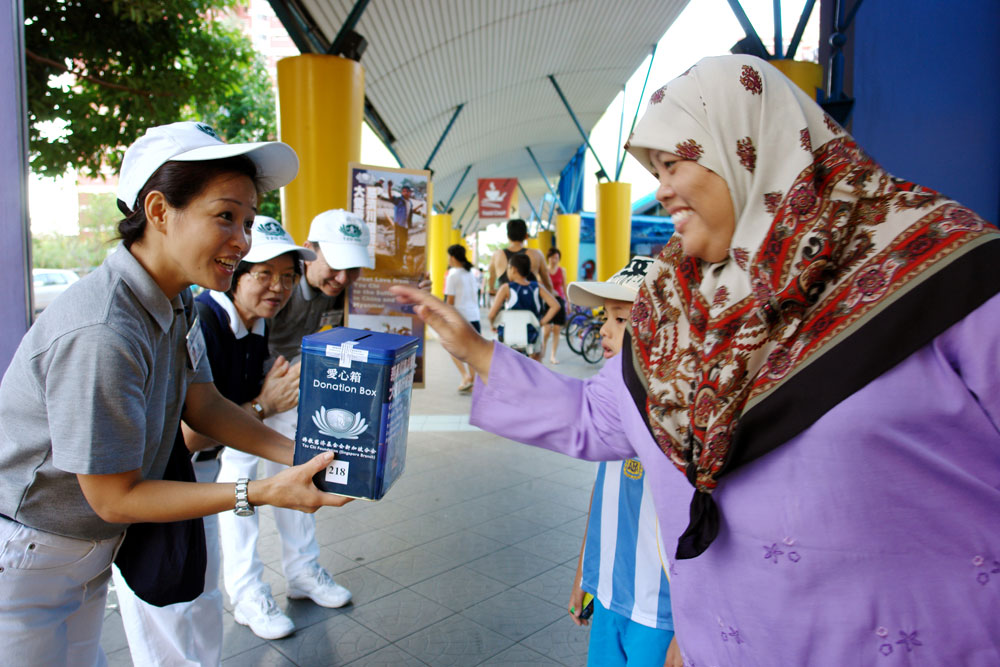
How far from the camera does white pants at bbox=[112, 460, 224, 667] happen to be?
2150 mm

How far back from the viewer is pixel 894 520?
114 cm

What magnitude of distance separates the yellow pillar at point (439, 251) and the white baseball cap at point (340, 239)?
16.8 metres

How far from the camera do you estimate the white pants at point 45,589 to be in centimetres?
149

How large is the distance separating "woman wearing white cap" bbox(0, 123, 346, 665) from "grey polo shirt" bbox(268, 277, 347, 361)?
64.7 inches

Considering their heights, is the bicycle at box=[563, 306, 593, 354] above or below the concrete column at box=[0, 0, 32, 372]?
below

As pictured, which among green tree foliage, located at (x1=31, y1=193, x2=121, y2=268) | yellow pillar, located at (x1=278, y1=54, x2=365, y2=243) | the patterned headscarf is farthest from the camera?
green tree foliage, located at (x1=31, y1=193, x2=121, y2=268)

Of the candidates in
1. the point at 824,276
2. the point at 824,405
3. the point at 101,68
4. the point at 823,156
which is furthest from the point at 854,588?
the point at 101,68

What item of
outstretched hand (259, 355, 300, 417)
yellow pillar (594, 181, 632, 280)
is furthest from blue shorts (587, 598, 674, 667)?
yellow pillar (594, 181, 632, 280)

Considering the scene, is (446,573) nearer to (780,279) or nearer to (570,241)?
(780,279)

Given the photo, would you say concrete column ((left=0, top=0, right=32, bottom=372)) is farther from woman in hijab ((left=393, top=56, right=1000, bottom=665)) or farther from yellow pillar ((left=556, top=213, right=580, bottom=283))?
yellow pillar ((left=556, top=213, right=580, bottom=283))

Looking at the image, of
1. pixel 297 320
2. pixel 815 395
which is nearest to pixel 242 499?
pixel 815 395

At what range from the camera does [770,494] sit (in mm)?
1216

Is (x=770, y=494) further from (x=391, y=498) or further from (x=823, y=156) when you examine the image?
(x=391, y=498)

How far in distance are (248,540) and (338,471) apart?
5.99 ft
